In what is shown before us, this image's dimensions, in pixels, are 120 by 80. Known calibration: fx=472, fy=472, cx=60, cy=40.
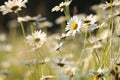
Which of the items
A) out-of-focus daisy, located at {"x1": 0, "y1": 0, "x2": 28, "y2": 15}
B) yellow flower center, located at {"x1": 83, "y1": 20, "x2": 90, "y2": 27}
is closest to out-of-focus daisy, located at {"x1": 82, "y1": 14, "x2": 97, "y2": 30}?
yellow flower center, located at {"x1": 83, "y1": 20, "x2": 90, "y2": 27}

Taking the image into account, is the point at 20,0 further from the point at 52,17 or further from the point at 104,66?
the point at 52,17

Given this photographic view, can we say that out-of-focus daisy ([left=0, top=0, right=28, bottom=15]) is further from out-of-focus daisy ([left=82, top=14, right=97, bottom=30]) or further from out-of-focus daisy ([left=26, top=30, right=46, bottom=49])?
out-of-focus daisy ([left=82, top=14, right=97, bottom=30])

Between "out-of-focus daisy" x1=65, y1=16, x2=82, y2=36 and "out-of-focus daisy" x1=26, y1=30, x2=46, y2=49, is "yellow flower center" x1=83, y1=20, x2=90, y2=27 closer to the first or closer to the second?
"out-of-focus daisy" x1=65, y1=16, x2=82, y2=36

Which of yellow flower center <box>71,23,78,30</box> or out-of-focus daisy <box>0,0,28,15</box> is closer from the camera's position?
yellow flower center <box>71,23,78,30</box>

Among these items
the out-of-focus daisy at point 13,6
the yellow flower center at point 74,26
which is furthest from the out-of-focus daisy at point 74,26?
the out-of-focus daisy at point 13,6

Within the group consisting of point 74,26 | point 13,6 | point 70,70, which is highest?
point 13,6

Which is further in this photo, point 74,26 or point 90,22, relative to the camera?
point 90,22

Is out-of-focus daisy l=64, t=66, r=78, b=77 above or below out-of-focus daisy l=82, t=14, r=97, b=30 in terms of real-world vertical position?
below

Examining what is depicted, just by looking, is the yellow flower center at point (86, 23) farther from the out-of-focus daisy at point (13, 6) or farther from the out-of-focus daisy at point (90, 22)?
the out-of-focus daisy at point (13, 6)

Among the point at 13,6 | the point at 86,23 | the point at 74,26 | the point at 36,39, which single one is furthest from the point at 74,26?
the point at 13,6

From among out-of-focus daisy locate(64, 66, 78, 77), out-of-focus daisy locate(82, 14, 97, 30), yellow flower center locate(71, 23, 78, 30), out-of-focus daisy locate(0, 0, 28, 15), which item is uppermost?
out-of-focus daisy locate(0, 0, 28, 15)

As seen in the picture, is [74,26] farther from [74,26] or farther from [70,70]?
[70,70]

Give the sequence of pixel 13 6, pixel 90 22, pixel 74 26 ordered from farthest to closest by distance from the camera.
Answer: pixel 13 6 → pixel 90 22 → pixel 74 26
